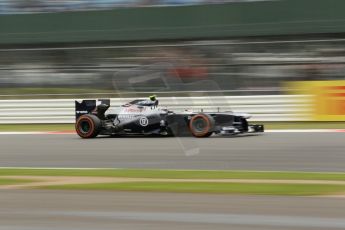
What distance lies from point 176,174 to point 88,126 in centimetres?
750

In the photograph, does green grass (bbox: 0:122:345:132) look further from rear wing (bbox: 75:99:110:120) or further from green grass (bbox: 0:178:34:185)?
green grass (bbox: 0:178:34:185)

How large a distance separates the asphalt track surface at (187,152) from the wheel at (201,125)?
0.68 ft

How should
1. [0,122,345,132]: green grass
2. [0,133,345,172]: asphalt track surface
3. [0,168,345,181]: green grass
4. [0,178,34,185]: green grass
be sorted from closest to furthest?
[0,178,34,185]: green grass
[0,168,345,181]: green grass
[0,133,345,172]: asphalt track surface
[0,122,345,132]: green grass

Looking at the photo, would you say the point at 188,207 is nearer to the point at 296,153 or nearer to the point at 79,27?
the point at 296,153

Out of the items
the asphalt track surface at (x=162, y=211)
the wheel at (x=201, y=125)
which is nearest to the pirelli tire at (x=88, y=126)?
the wheel at (x=201, y=125)

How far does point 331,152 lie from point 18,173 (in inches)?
199

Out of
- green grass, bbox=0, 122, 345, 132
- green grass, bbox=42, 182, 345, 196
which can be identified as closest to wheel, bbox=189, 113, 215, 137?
green grass, bbox=0, 122, 345, 132

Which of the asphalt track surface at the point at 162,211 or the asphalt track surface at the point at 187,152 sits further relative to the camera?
the asphalt track surface at the point at 187,152

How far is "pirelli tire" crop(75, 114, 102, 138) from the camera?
52.0 feet

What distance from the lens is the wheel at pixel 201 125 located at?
1445cm

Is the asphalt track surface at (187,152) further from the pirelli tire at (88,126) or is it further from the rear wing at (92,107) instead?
the rear wing at (92,107)

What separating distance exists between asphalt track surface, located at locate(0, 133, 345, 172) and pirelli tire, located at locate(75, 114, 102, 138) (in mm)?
280

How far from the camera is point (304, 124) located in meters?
17.9

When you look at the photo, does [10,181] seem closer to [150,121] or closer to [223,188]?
[223,188]
